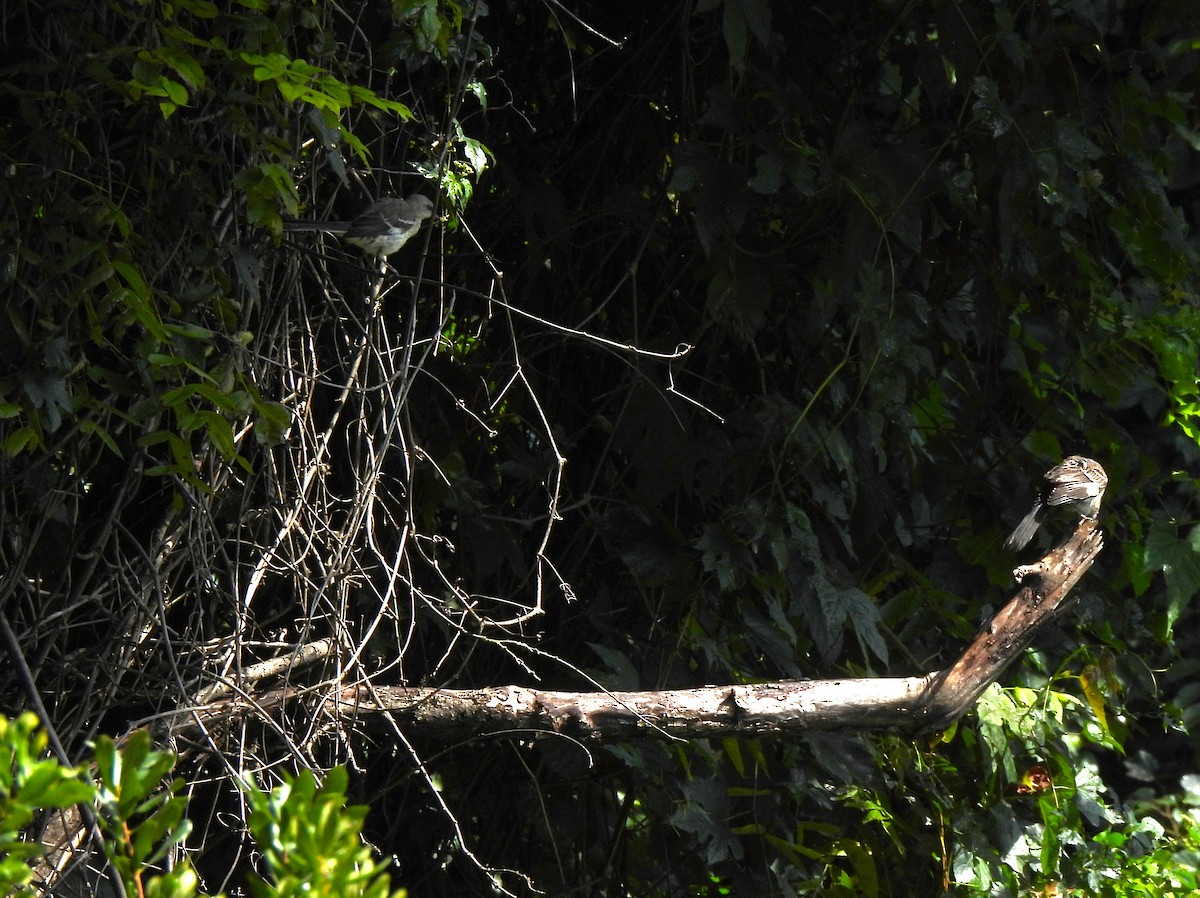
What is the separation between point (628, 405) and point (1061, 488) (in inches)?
41.0

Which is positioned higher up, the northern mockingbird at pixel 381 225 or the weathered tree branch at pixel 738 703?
the northern mockingbird at pixel 381 225

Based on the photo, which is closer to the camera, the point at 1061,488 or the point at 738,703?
the point at 738,703

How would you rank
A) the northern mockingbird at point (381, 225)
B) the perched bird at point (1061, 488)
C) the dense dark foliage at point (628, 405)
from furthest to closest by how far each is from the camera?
the perched bird at point (1061, 488) → the northern mockingbird at point (381, 225) → the dense dark foliage at point (628, 405)

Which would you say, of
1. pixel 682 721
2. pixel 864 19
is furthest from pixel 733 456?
pixel 864 19

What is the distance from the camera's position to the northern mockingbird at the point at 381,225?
208 cm

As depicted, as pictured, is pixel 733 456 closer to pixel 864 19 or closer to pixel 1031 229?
pixel 1031 229

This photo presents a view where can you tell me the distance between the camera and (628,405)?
2.59 metres

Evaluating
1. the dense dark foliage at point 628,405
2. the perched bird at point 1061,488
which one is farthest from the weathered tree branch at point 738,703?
the perched bird at point 1061,488

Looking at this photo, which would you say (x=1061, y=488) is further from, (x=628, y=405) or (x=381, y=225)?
(x=381, y=225)

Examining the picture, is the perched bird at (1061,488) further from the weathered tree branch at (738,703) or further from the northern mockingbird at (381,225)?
the northern mockingbird at (381,225)

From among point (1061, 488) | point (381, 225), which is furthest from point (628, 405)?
point (1061, 488)

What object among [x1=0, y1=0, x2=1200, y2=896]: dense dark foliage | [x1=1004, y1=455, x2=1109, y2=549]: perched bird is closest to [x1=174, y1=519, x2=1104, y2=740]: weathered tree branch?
[x1=0, y1=0, x2=1200, y2=896]: dense dark foliage

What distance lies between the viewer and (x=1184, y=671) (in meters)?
3.96

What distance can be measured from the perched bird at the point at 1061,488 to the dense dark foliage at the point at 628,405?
0.09m
